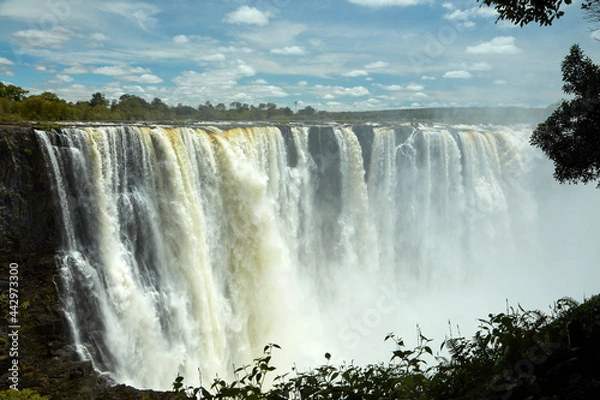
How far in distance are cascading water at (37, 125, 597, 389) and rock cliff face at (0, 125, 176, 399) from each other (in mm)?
284

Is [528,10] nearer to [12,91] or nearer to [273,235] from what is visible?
[273,235]

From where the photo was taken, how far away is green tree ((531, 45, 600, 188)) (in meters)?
7.38

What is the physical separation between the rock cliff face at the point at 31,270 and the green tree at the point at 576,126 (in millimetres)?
8637

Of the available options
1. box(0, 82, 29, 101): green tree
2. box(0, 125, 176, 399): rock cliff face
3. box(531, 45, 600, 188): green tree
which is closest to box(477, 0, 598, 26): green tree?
box(531, 45, 600, 188): green tree

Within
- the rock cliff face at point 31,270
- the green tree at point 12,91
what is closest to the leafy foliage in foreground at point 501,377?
the rock cliff face at point 31,270

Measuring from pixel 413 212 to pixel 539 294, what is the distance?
22.1 ft

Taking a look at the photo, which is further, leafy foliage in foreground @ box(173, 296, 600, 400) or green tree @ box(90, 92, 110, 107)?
green tree @ box(90, 92, 110, 107)

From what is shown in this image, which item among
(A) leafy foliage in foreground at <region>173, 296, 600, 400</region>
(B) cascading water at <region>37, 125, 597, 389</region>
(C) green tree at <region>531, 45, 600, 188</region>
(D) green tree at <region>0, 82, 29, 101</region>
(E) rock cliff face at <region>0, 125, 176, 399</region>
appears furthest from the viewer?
(D) green tree at <region>0, 82, 29, 101</region>

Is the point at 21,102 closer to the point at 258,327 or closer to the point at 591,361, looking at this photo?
the point at 258,327

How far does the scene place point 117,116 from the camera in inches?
998

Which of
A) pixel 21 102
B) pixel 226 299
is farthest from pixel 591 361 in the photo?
pixel 21 102

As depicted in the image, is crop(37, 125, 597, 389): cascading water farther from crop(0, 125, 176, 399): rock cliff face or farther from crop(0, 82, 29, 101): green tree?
crop(0, 82, 29, 101): green tree

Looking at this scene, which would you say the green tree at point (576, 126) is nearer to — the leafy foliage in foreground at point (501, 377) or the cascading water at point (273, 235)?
the leafy foliage in foreground at point (501, 377)

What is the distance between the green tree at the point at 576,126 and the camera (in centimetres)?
738
